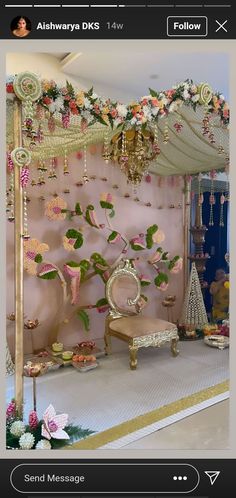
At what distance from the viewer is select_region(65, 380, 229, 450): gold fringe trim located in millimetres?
1973

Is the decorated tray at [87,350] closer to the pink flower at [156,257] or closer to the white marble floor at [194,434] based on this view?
the pink flower at [156,257]

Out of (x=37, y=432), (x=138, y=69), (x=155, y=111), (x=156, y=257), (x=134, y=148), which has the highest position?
(x=138, y=69)

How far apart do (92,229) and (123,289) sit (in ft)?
2.63

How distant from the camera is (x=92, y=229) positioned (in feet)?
13.8

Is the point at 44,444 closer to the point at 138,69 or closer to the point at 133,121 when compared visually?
the point at 133,121

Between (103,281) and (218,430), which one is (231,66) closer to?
(218,430)

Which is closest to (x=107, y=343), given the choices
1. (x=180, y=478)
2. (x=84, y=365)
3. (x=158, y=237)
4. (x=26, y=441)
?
(x=84, y=365)

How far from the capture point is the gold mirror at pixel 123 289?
153 inches

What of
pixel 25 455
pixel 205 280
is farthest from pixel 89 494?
pixel 205 280

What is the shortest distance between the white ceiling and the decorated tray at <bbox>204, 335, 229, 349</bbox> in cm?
254

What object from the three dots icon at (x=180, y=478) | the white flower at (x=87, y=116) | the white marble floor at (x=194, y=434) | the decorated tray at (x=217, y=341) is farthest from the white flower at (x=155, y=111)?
the decorated tray at (x=217, y=341)

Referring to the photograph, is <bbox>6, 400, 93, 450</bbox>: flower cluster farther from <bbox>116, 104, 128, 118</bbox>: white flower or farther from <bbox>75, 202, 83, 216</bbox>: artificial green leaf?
<bbox>75, 202, 83, 216</bbox>: artificial green leaf

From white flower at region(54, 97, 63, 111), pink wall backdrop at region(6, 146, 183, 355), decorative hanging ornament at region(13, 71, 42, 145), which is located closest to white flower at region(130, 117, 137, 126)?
white flower at region(54, 97, 63, 111)
